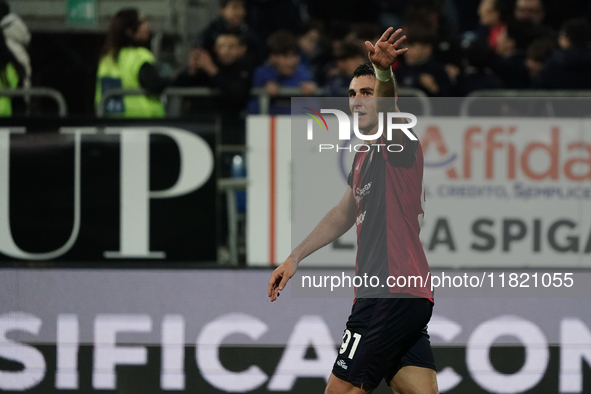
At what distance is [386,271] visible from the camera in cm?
441

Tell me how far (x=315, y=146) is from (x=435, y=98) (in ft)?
3.35

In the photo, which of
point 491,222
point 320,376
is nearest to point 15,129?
point 320,376

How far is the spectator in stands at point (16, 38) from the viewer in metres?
7.86

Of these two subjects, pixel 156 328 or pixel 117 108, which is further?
pixel 117 108

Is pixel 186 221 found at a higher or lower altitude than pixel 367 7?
lower

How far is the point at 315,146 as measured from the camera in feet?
22.3

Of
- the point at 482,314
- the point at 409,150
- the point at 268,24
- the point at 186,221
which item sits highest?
the point at 268,24

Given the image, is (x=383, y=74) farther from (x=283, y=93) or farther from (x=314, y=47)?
(x=314, y=47)

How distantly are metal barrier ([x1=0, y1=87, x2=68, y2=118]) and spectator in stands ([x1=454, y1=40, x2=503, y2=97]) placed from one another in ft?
10.7

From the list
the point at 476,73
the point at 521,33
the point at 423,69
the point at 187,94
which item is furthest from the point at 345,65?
the point at 521,33

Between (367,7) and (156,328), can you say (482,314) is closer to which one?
(156,328)

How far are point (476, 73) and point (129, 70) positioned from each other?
9.80 ft

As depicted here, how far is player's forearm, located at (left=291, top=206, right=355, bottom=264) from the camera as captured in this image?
A: 469 centimetres

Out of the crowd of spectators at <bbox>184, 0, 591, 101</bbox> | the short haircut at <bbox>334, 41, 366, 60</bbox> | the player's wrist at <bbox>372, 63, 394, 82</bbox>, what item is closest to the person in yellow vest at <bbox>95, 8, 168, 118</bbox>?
the crowd of spectators at <bbox>184, 0, 591, 101</bbox>
